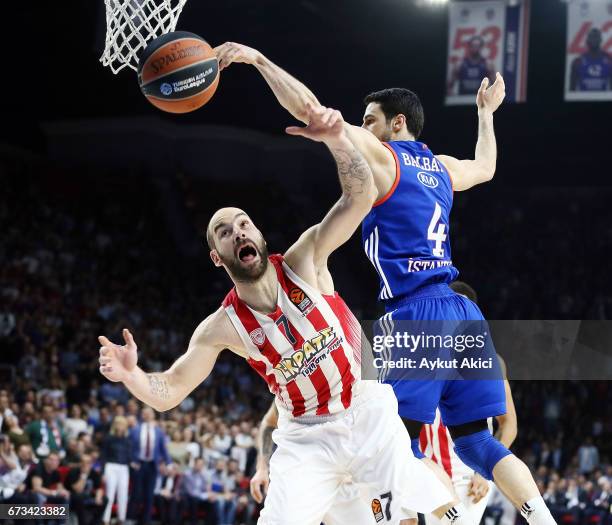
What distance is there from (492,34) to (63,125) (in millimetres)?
14482

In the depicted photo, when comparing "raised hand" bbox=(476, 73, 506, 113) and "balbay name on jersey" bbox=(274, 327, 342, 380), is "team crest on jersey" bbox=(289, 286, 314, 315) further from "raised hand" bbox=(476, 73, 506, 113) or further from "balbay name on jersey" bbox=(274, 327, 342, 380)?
"raised hand" bbox=(476, 73, 506, 113)

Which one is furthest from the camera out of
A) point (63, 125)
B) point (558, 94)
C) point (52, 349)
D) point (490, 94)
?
point (63, 125)

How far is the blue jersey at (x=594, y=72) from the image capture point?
14.3 meters

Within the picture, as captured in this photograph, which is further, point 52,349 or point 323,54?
point 323,54

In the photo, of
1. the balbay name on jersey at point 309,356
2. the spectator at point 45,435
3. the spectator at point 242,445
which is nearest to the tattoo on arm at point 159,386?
the balbay name on jersey at point 309,356

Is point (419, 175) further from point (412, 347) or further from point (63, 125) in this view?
point (63, 125)

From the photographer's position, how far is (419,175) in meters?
5.75

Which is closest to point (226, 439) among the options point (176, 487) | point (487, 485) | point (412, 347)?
point (176, 487)

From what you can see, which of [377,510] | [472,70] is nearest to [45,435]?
[472,70]

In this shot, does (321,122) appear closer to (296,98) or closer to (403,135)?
(296,98)

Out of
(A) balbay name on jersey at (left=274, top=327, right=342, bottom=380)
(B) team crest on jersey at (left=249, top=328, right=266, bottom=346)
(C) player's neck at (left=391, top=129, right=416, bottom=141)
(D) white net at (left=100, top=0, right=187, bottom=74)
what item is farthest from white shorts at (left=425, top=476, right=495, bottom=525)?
(D) white net at (left=100, top=0, right=187, bottom=74)

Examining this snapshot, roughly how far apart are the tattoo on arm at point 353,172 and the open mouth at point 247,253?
557mm

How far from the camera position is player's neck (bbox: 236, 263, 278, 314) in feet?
17.0

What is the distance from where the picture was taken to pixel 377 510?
5.19 meters
